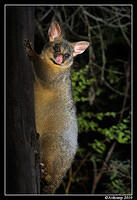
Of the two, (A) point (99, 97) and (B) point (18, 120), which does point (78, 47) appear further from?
(A) point (99, 97)

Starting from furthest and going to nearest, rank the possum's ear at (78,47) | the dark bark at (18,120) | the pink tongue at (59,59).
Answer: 1. the possum's ear at (78,47)
2. the pink tongue at (59,59)
3. the dark bark at (18,120)

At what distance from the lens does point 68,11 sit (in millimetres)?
4066

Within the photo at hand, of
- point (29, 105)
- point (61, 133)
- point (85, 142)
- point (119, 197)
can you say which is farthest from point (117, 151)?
point (29, 105)

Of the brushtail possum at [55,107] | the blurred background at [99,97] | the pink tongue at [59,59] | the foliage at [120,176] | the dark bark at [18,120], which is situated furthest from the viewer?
the blurred background at [99,97]

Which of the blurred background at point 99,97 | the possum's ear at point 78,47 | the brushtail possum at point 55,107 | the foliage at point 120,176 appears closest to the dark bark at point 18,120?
the brushtail possum at point 55,107

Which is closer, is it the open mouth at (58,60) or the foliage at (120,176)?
the open mouth at (58,60)

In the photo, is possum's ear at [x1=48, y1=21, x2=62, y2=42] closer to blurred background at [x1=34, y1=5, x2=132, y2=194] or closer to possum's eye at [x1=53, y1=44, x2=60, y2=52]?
possum's eye at [x1=53, y1=44, x2=60, y2=52]

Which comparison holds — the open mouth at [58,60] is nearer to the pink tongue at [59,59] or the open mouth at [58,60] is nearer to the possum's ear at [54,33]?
the pink tongue at [59,59]

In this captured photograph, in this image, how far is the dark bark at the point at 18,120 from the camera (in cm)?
131

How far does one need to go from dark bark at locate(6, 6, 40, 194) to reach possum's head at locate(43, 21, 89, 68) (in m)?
0.65

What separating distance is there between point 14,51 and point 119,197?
187 centimetres

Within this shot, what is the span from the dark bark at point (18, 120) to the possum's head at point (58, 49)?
0.65 m

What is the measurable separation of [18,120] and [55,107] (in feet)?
2.81

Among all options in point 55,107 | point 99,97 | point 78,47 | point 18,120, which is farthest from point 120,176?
point 18,120
